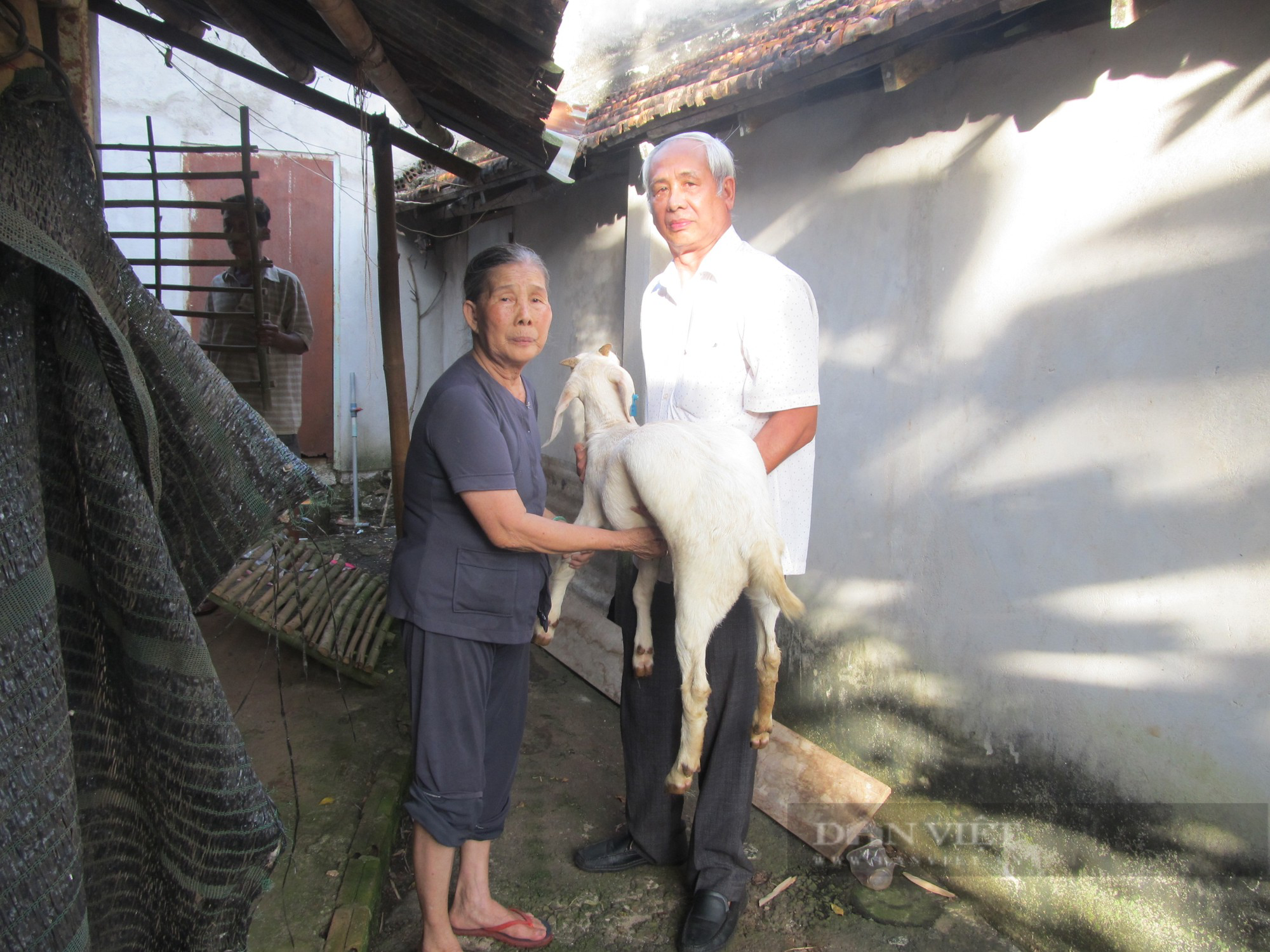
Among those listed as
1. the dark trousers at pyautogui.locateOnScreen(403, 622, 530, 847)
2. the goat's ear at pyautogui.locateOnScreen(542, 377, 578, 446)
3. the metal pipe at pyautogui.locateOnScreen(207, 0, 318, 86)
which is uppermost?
the metal pipe at pyautogui.locateOnScreen(207, 0, 318, 86)

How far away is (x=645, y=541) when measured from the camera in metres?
2.40

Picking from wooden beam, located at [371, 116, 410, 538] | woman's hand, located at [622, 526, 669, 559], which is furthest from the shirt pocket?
wooden beam, located at [371, 116, 410, 538]

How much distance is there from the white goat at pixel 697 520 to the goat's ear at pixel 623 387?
16 centimetres

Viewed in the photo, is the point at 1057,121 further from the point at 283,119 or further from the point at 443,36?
the point at 283,119

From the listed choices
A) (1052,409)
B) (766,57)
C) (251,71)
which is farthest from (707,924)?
(251,71)

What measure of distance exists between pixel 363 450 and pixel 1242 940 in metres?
10.0

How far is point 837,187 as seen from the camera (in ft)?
13.1

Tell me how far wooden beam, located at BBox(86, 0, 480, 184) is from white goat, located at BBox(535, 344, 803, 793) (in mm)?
2659

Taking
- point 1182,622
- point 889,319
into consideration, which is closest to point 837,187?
point 889,319

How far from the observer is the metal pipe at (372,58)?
2893 millimetres

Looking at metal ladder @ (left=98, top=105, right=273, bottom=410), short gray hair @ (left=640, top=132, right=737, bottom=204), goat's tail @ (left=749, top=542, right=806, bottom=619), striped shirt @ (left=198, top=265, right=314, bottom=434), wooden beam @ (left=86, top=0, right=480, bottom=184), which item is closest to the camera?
goat's tail @ (left=749, top=542, right=806, bottom=619)

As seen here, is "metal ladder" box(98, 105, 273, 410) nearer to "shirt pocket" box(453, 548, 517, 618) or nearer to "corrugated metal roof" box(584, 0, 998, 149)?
"corrugated metal roof" box(584, 0, 998, 149)

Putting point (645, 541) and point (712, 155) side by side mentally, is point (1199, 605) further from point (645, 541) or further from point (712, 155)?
point (712, 155)

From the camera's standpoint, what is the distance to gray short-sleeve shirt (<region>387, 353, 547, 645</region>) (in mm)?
2195
